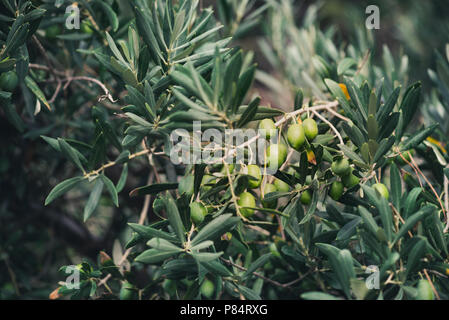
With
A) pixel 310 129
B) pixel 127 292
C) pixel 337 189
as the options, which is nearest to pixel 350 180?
pixel 337 189

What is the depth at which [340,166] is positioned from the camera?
802 millimetres

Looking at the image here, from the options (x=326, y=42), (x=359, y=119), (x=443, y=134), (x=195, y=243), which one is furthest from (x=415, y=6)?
(x=195, y=243)

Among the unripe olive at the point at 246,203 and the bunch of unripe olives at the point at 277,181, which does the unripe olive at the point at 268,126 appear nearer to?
the bunch of unripe olives at the point at 277,181

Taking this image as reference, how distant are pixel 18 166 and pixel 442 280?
A: 1.43 meters

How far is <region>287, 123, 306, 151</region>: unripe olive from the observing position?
31.5 inches

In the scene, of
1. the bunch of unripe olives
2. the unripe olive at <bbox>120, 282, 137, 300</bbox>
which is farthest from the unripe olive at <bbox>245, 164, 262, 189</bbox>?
the unripe olive at <bbox>120, 282, 137, 300</bbox>

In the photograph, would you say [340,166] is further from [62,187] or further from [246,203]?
[62,187]

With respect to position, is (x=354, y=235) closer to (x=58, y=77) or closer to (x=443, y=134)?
(x=443, y=134)

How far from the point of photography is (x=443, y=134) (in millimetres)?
1199

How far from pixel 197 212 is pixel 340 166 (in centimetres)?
30

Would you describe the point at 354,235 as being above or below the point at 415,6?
below

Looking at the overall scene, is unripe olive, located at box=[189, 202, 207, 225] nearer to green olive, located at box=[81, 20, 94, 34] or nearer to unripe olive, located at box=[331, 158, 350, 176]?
unripe olive, located at box=[331, 158, 350, 176]
